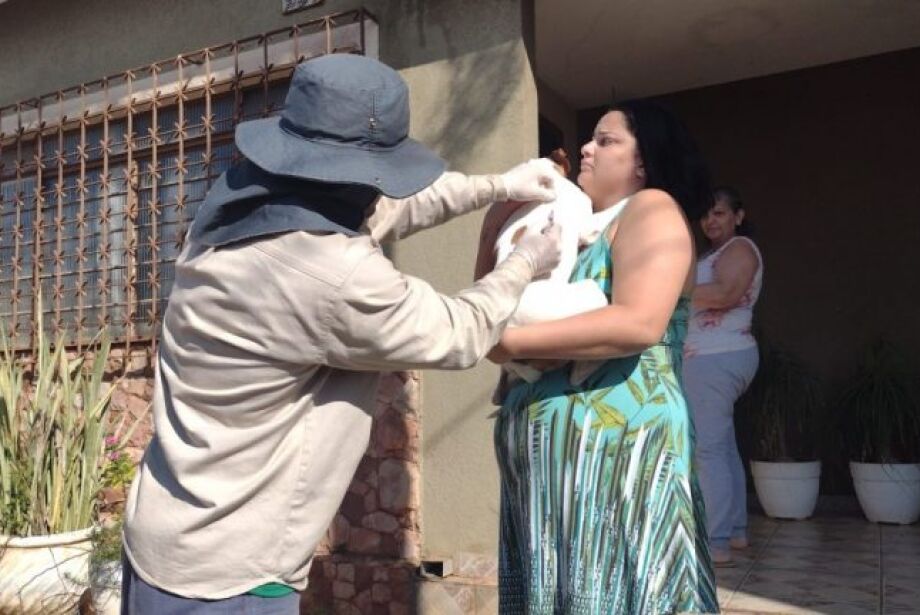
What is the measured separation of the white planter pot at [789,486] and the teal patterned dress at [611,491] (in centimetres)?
323

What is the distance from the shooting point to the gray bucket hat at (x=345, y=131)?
135 centimetres

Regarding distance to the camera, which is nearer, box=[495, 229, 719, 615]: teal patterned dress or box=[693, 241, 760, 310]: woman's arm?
box=[495, 229, 719, 615]: teal patterned dress

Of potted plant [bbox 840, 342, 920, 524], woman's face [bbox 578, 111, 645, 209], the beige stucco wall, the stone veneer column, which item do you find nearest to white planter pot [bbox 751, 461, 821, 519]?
potted plant [bbox 840, 342, 920, 524]

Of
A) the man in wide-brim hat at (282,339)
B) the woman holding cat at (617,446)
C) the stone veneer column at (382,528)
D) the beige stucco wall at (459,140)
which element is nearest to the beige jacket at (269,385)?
the man in wide-brim hat at (282,339)

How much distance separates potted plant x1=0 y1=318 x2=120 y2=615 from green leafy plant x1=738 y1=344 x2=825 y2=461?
11.8ft

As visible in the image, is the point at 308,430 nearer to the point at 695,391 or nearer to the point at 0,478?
the point at 695,391

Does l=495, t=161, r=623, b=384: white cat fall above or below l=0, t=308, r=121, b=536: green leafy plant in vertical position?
above

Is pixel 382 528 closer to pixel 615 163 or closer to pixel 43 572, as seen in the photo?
pixel 43 572

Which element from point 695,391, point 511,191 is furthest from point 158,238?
point 511,191

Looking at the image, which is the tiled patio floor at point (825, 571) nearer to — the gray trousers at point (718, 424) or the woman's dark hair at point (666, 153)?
the gray trousers at point (718, 424)

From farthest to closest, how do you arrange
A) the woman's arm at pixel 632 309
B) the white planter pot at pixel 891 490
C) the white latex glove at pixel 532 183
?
1. the white planter pot at pixel 891 490
2. the white latex glove at pixel 532 183
3. the woman's arm at pixel 632 309

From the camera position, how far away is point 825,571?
359 cm

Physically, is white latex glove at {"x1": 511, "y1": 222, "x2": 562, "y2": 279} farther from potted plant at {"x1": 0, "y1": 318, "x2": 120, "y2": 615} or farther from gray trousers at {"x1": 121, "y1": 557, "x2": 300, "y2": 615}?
potted plant at {"x1": 0, "y1": 318, "x2": 120, "y2": 615}

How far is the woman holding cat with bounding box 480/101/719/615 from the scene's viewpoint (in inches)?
64.1
